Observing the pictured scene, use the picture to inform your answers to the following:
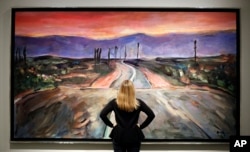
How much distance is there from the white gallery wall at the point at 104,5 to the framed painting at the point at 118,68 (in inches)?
2.9

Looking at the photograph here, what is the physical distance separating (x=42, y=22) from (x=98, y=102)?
110 cm

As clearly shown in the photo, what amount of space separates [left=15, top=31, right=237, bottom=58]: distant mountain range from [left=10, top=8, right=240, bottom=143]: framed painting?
0.04ft

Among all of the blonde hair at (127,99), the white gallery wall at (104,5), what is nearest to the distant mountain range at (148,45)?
the white gallery wall at (104,5)

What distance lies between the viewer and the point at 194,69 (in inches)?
166

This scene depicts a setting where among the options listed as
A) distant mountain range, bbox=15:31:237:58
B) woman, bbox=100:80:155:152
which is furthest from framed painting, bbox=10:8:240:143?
woman, bbox=100:80:155:152

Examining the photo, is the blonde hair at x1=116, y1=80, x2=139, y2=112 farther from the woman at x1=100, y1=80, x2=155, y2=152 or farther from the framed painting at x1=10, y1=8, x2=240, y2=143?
the framed painting at x1=10, y1=8, x2=240, y2=143

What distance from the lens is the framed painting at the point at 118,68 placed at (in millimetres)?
4207

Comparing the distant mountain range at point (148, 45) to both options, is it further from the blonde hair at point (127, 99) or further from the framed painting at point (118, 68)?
the blonde hair at point (127, 99)

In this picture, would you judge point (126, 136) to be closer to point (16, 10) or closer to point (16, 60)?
point (16, 60)

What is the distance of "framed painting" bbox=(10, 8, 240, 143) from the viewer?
166 inches

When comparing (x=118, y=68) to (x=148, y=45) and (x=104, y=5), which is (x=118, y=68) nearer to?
(x=148, y=45)

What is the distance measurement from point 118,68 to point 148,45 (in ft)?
1.39

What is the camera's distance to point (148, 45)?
13.9 feet

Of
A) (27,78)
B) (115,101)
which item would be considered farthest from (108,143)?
(27,78)
